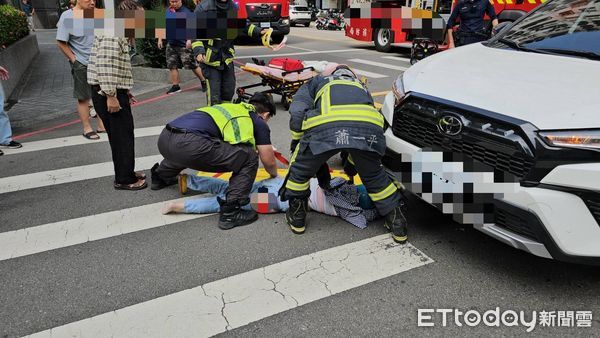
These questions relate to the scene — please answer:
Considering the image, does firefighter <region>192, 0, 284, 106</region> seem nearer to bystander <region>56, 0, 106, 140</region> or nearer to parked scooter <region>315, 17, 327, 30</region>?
bystander <region>56, 0, 106, 140</region>

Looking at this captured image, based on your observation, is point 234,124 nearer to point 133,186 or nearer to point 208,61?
point 133,186

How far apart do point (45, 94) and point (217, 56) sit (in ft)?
15.4

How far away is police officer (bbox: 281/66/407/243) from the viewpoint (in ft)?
9.55

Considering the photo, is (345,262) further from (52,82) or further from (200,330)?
(52,82)

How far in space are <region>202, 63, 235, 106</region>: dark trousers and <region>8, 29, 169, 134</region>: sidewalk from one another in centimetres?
264

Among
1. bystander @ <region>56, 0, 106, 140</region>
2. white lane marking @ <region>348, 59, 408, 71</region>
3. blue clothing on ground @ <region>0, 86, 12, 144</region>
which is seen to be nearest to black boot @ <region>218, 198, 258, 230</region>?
bystander @ <region>56, 0, 106, 140</region>

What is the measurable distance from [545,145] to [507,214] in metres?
0.42

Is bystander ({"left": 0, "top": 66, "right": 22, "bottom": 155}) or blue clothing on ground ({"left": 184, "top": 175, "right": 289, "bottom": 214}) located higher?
bystander ({"left": 0, "top": 66, "right": 22, "bottom": 155})

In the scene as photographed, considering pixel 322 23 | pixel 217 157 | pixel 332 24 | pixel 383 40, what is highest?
pixel 322 23

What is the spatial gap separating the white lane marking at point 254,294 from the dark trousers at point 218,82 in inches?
132

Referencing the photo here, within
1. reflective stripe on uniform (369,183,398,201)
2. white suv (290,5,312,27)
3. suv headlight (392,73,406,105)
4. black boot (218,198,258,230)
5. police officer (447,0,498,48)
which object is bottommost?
Result: black boot (218,198,258,230)

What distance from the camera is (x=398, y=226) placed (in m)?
3.19

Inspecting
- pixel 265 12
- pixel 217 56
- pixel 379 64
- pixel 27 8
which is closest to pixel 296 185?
pixel 217 56

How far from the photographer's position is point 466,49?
3.59 m
